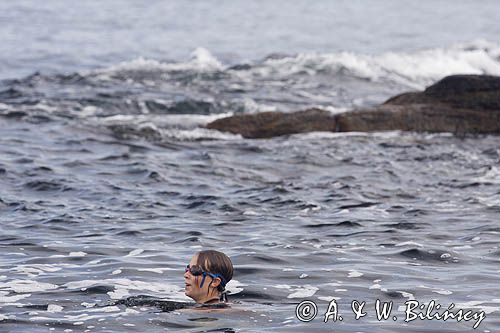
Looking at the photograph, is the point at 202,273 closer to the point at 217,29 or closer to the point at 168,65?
the point at 168,65

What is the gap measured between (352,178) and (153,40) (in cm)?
2601

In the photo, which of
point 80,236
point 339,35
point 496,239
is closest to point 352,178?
point 496,239

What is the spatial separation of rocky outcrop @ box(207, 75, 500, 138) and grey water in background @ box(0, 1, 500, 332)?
1.62ft

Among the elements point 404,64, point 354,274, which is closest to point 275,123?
point 354,274

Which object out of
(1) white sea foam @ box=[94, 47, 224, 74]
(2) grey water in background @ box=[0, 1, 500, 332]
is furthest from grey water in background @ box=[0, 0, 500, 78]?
(2) grey water in background @ box=[0, 1, 500, 332]

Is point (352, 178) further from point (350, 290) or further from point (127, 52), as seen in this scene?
point (127, 52)

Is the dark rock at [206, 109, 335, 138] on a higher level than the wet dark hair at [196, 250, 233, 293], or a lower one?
higher

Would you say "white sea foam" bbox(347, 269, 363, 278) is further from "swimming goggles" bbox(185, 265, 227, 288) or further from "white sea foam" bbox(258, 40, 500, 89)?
"white sea foam" bbox(258, 40, 500, 89)

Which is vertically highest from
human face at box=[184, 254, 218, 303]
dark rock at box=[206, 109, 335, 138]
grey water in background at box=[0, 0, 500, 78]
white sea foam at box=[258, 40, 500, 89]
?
grey water in background at box=[0, 0, 500, 78]

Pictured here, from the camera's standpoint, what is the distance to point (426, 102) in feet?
75.2

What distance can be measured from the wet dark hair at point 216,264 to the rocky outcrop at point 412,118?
1135 cm

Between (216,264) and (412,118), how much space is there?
12.5m

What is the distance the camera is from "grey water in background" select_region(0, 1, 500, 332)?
10.9 metres

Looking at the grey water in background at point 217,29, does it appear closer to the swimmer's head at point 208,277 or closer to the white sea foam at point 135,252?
the white sea foam at point 135,252
